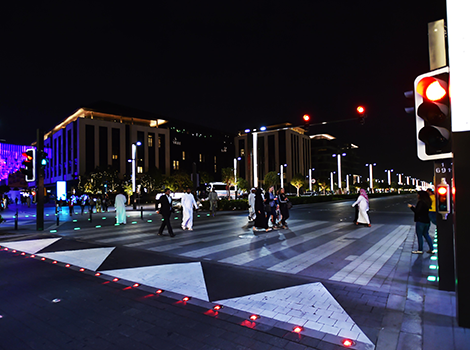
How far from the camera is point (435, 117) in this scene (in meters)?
3.93

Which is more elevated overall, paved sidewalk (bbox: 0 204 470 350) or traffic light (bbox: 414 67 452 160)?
traffic light (bbox: 414 67 452 160)

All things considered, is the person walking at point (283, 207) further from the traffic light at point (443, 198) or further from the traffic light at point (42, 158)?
the traffic light at point (42, 158)

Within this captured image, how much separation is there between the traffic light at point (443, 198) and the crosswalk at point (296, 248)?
1.84m

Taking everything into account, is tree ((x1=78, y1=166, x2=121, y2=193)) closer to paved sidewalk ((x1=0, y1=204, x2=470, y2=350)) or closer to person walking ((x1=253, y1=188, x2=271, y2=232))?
person walking ((x1=253, y1=188, x2=271, y2=232))

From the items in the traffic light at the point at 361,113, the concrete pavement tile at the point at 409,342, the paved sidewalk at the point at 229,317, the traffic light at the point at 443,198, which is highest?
the traffic light at the point at 361,113

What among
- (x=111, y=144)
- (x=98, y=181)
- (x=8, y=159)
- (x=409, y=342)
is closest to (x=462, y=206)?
(x=409, y=342)

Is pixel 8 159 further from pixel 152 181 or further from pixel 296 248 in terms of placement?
pixel 296 248

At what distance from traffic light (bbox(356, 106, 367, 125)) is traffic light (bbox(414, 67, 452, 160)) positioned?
9.18 m

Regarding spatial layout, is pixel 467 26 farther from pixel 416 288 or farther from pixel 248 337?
pixel 248 337

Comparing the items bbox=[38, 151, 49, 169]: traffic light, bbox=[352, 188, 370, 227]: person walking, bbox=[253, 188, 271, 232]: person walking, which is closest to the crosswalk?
bbox=[253, 188, 271, 232]: person walking

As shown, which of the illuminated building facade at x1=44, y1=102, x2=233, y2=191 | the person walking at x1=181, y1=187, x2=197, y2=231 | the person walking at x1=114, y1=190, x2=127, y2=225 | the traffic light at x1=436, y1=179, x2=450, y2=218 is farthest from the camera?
the illuminated building facade at x1=44, y1=102, x2=233, y2=191

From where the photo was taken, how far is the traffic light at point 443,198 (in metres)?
4.55

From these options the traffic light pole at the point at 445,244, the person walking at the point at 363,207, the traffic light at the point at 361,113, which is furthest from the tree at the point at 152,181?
the traffic light pole at the point at 445,244

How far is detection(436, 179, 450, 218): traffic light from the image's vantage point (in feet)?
14.9
